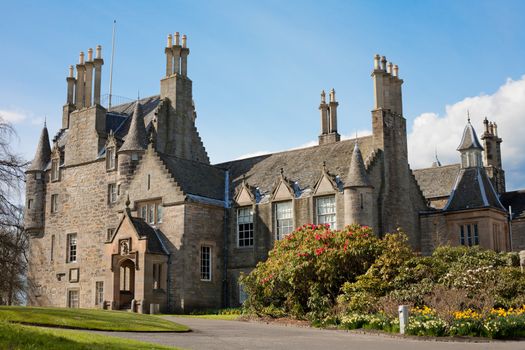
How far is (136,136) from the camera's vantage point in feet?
149

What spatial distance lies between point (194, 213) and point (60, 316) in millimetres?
19497

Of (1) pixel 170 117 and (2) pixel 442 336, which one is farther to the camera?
(1) pixel 170 117

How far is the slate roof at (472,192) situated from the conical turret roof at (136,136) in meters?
20.0

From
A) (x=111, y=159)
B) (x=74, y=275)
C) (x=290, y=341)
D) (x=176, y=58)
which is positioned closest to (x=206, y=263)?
(x=111, y=159)

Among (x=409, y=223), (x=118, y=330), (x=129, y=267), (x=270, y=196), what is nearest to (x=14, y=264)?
(x=118, y=330)

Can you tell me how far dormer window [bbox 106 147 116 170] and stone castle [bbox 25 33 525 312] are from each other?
0.10m

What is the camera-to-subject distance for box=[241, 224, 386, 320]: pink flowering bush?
30422 millimetres

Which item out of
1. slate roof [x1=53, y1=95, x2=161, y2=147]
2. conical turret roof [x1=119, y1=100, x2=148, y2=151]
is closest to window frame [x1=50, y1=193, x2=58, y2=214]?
slate roof [x1=53, y1=95, x2=161, y2=147]

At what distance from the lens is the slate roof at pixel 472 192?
4506 cm

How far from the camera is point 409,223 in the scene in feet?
141

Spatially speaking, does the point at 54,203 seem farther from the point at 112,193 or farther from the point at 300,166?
the point at 300,166

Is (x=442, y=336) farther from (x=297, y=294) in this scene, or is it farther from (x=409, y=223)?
(x=409, y=223)

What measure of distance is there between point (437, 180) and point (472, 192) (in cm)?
841

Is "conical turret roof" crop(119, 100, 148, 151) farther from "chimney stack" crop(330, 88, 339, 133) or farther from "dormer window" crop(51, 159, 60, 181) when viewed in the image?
"chimney stack" crop(330, 88, 339, 133)
